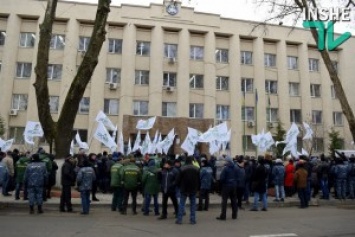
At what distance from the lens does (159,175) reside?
1127 centimetres

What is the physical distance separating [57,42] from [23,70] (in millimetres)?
4020

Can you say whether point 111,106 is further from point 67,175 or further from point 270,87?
point 67,175

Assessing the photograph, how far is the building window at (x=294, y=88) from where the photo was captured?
38.0 metres

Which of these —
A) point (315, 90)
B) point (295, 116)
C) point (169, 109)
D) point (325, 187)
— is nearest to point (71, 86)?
point (325, 187)

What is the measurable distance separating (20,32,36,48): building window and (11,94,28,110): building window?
15.5ft

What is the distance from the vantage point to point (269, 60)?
125ft

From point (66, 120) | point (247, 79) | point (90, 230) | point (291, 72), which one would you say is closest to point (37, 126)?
point (66, 120)

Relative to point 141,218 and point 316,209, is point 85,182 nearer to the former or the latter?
point 141,218

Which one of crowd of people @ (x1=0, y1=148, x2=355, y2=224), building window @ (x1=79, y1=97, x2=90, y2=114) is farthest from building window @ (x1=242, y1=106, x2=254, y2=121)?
crowd of people @ (x1=0, y1=148, x2=355, y2=224)

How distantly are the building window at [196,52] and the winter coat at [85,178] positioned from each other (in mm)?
25874

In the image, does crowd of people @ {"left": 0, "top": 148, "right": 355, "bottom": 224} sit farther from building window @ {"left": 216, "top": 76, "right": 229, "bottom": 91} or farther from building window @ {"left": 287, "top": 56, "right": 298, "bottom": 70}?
building window @ {"left": 287, "top": 56, "right": 298, "bottom": 70}

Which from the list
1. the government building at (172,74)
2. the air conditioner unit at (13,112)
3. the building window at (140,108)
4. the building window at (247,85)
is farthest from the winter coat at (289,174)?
the air conditioner unit at (13,112)

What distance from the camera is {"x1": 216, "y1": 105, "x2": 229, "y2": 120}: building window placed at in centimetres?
3506

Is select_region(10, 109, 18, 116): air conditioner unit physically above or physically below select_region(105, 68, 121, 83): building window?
below
